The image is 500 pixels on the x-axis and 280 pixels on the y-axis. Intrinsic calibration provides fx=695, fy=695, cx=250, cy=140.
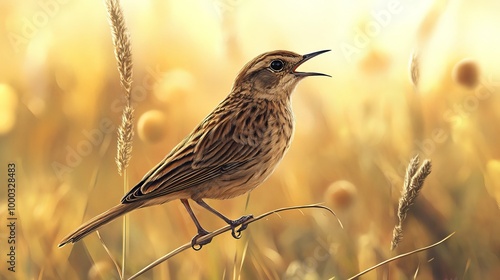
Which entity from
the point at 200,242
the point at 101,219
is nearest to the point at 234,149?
the point at 200,242

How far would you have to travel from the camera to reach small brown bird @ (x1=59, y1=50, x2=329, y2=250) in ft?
9.32

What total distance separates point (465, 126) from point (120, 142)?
5.19 ft

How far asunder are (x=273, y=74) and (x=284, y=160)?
0.39 m

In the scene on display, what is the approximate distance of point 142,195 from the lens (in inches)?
110

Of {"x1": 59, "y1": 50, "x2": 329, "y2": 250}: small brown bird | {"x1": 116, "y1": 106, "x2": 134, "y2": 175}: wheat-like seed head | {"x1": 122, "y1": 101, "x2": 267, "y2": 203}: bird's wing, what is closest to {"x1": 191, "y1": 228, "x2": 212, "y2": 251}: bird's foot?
{"x1": 59, "y1": 50, "x2": 329, "y2": 250}: small brown bird

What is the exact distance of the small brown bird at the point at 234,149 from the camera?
A: 2.84 m

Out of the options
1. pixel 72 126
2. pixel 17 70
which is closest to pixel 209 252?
pixel 72 126

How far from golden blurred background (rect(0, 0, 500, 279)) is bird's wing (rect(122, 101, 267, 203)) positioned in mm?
147

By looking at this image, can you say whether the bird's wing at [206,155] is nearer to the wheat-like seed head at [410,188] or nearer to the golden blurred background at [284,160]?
the golden blurred background at [284,160]

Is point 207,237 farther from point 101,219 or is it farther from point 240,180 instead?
point 101,219

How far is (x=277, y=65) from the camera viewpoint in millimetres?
2977

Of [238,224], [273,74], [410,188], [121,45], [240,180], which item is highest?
[121,45]

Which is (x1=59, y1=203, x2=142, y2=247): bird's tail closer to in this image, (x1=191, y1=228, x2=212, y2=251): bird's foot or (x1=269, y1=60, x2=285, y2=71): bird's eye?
(x1=191, y1=228, x2=212, y2=251): bird's foot

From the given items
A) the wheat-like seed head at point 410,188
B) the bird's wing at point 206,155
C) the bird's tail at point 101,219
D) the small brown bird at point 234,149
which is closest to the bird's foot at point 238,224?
the small brown bird at point 234,149
